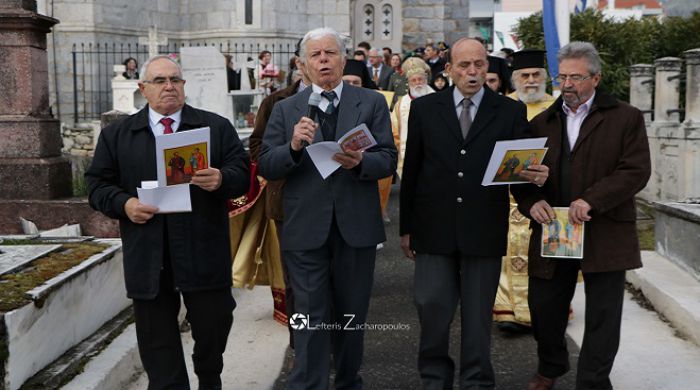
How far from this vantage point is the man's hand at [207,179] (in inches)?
184

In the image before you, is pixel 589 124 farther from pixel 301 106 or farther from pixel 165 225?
pixel 165 225

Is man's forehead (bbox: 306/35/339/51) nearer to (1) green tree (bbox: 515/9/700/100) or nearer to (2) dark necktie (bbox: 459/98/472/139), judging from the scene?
(2) dark necktie (bbox: 459/98/472/139)

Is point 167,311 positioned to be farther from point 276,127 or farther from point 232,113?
point 232,113

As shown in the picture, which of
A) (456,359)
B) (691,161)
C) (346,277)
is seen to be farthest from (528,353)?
(691,161)

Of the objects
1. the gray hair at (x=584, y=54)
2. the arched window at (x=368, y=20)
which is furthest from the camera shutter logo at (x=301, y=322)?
the arched window at (x=368, y=20)

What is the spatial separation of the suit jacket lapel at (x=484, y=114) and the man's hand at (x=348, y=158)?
682 mm

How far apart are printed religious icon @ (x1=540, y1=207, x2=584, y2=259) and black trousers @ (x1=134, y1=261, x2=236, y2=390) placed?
1.66 metres

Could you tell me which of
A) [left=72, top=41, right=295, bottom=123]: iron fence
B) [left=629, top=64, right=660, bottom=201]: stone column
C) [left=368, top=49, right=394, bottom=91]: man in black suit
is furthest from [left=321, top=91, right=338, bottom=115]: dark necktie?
[left=72, top=41, right=295, bottom=123]: iron fence

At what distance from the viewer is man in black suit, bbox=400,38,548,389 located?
5.17 metres

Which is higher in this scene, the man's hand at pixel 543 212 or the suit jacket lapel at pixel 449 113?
the suit jacket lapel at pixel 449 113

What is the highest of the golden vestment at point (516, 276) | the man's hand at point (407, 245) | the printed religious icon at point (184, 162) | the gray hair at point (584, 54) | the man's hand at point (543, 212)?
the gray hair at point (584, 54)

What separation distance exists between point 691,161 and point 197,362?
27.2 feet

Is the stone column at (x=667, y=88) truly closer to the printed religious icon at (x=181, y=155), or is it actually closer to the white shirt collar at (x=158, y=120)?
the white shirt collar at (x=158, y=120)

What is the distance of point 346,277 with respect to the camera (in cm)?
513
